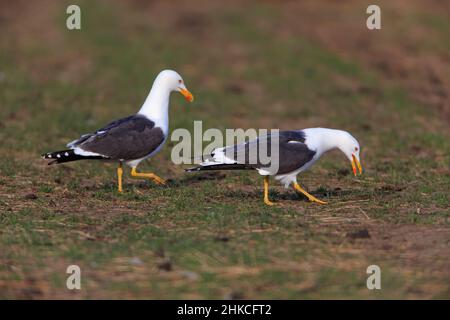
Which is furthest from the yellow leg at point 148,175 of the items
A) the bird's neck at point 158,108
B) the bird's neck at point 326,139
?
the bird's neck at point 326,139

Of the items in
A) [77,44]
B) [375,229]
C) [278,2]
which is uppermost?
[278,2]

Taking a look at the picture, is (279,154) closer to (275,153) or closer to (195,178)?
(275,153)

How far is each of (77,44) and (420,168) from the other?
10882 millimetres

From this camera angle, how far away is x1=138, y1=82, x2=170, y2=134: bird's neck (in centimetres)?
978

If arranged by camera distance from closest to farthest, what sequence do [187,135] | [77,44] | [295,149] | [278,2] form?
1. [295,149]
2. [187,135]
3. [77,44]
4. [278,2]

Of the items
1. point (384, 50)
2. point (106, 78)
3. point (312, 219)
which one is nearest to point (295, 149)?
point (312, 219)

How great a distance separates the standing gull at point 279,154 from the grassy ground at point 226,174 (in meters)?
0.39

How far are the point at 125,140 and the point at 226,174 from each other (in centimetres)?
166

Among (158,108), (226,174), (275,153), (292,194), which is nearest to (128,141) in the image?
(158,108)

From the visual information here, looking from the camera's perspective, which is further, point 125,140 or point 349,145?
point 125,140

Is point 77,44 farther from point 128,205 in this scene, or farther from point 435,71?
point 128,205

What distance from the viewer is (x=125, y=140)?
9430 mm

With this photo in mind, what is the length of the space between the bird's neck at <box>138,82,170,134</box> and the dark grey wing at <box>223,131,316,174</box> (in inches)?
50.4

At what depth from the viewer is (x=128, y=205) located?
8844 mm
